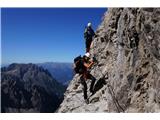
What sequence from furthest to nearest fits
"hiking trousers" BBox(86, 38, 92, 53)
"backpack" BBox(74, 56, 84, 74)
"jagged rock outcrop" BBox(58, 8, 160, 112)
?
"hiking trousers" BBox(86, 38, 92, 53)
"backpack" BBox(74, 56, 84, 74)
"jagged rock outcrop" BBox(58, 8, 160, 112)

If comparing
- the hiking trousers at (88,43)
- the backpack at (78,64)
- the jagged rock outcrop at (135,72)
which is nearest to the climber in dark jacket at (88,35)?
the hiking trousers at (88,43)

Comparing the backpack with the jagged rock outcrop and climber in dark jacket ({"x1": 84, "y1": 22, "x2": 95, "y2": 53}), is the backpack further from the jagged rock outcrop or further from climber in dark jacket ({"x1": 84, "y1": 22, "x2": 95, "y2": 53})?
climber in dark jacket ({"x1": 84, "y1": 22, "x2": 95, "y2": 53})

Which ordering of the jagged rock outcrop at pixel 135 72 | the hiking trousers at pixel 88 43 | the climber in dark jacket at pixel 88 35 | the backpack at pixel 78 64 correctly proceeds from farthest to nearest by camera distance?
the hiking trousers at pixel 88 43, the climber in dark jacket at pixel 88 35, the backpack at pixel 78 64, the jagged rock outcrop at pixel 135 72

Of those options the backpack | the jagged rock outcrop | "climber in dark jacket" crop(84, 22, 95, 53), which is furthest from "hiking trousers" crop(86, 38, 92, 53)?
the backpack

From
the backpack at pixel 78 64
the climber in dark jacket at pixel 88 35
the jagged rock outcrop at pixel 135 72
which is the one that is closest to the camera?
the jagged rock outcrop at pixel 135 72

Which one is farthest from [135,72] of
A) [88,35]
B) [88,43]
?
[88,43]

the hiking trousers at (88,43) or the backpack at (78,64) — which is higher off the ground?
the backpack at (78,64)

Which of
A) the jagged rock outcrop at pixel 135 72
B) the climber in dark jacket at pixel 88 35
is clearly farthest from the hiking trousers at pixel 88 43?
the jagged rock outcrop at pixel 135 72

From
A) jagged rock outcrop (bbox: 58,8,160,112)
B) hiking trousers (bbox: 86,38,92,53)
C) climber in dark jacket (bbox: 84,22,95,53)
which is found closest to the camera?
jagged rock outcrop (bbox: 58,8,160,112)

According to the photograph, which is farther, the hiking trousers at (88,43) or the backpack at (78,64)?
the hiking trousers at (88,43)

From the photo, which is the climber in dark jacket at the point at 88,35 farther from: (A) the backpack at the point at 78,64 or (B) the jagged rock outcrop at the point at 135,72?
(A) the backpack at the point at 78,64

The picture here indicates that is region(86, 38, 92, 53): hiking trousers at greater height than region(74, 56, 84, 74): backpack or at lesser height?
lesser

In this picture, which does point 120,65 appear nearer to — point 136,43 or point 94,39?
point 136,43

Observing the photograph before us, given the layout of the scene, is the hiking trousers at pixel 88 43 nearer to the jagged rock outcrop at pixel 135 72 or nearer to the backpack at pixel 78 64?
the jagged rock outcrop at pixel 135 72
